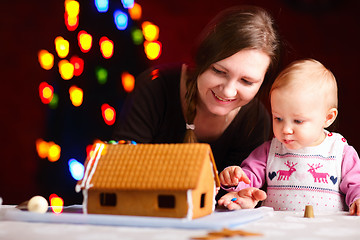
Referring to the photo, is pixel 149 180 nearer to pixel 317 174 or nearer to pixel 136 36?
pixel 317 174

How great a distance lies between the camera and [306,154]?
1450 mm

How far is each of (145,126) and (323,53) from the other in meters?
1.27

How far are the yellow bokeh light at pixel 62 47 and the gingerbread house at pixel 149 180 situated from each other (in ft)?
6.91

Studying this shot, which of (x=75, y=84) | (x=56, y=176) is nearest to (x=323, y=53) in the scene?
(x=75, y=84)

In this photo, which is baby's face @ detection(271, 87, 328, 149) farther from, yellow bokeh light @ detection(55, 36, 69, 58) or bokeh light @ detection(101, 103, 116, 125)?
yellow bokeh light @ detection(55, 36, 69, 58)

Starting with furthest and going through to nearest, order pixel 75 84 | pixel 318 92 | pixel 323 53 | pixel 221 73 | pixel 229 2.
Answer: pixel 75 84 < pixel 229 2 < pixel 323 53 < pixel 221 73 < pixel 318 92

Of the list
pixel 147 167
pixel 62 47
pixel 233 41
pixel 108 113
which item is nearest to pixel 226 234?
pixel 147 167

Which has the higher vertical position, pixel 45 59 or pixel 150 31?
pixel 150 31

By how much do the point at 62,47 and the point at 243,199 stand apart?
6.97 feet

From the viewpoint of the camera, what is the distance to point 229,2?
2.79m

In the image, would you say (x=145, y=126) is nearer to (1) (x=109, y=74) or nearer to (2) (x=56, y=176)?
(1) (x=109, y=74)

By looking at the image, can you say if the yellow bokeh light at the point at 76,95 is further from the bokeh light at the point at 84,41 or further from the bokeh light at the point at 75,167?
the bokeh light at the point at 75,167

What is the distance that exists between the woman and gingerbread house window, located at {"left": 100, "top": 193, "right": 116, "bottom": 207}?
63 cm

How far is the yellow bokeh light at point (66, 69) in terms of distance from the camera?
2973 millimetres
